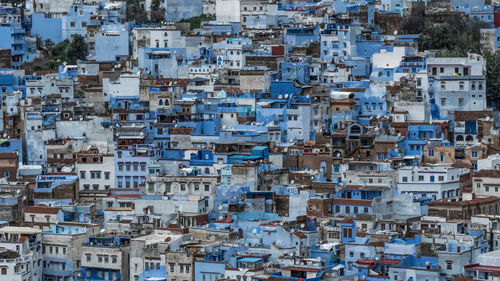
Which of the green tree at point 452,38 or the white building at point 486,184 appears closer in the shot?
the white building at point 486,184

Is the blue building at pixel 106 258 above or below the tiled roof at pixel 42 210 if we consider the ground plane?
below

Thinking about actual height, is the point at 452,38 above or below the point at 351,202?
above

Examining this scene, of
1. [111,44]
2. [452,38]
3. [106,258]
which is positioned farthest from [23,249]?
[452,38]

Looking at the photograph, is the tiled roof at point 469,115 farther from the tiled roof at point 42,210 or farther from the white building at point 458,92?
the tiled roof at point 42,210

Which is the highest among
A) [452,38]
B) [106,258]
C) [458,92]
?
[452,38]

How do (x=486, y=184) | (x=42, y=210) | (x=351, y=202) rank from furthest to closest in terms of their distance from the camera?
(x=486, y=184) → (x=42, y=210) → (x=351, y=202)

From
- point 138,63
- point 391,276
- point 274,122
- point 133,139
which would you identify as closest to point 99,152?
point 133,139

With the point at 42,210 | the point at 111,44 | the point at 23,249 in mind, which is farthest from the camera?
the point at 111,44

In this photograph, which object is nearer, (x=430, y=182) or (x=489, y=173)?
(x=489, y=173)

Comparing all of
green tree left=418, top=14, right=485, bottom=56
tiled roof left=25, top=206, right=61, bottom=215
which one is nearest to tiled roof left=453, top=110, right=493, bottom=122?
green tree left=418, top=14, right=485, bottom=56

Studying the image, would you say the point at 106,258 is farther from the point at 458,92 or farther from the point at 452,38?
the point at 452,38

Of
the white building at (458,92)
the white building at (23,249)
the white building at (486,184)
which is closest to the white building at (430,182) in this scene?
the white building at (486,184)
